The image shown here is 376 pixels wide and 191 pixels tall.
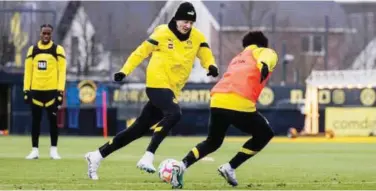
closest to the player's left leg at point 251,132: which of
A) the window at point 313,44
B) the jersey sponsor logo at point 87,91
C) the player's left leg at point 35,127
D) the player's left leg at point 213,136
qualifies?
the player's left leg at point 213,136

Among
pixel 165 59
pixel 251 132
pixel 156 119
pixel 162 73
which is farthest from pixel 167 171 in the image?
pixel 165 59

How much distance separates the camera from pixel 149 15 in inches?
2056

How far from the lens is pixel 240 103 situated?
11.1m

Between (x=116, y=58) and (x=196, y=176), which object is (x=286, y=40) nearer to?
(x=116, y=58)

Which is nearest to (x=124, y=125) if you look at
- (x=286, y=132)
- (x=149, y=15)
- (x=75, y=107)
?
(x=75, y=107)

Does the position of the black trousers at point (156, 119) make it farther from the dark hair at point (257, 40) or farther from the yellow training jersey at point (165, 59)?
the dark hair at point (257, 40)

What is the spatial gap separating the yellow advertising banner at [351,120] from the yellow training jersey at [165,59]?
25606 millimetres

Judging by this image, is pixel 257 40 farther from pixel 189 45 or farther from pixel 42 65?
pixel 42 65

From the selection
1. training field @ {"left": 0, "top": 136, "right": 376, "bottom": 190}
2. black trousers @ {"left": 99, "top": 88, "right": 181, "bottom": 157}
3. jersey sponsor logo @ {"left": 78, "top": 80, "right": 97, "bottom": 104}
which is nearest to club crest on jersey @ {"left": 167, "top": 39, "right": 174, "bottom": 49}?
black trousers @ {"left": 99, "top": 88, "right": 181, "bottom": 157}

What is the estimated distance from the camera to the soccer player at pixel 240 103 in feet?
36.3

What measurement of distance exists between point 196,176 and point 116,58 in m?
33.6

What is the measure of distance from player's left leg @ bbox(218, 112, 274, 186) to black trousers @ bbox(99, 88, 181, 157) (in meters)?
0.75

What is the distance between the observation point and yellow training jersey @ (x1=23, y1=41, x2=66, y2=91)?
17.0 m

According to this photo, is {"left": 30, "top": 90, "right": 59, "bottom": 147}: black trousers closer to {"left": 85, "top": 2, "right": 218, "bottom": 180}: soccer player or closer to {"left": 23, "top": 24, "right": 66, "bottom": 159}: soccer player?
{"left": 23, "top": 24, "right": 66, "bottom": 159}: soccer player
